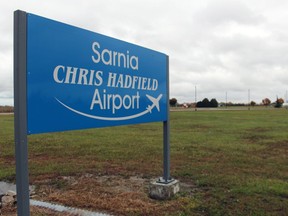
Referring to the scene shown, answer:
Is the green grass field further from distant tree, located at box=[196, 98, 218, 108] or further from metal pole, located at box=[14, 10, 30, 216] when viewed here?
distant tree, located at box=[196, 98, 218, 108]

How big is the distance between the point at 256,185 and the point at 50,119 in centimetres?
416

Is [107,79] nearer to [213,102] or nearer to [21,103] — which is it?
[21,103]

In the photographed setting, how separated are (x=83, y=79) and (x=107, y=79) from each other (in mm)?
502

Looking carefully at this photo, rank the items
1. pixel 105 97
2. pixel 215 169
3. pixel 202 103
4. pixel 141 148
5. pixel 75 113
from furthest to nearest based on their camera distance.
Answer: pixel 202 103, pixel 141 148, pixel 215 169, pixel 105 97, pixel 75 113

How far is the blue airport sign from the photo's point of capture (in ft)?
10.8

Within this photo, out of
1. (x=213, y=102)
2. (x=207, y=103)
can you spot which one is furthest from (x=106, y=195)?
(x=213, y=102)

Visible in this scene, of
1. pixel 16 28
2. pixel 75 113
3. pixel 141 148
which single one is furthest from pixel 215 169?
pixel 16 28

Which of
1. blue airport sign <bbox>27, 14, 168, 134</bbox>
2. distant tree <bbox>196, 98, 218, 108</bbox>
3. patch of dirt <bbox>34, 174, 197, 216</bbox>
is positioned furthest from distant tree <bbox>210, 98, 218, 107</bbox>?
blue airport sign <bbox>27, 14, 168, 134</bbox>

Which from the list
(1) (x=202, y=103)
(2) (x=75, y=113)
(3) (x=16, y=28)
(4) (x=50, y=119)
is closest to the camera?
(3) (x=16, y=28)

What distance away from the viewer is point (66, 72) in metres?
3.69

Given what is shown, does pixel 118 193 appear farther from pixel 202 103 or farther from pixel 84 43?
pixel 202 103

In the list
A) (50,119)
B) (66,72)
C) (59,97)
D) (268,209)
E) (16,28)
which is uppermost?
(16,28)

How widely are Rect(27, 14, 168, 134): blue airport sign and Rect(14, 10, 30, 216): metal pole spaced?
62 mm

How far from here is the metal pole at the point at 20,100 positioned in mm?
3090
